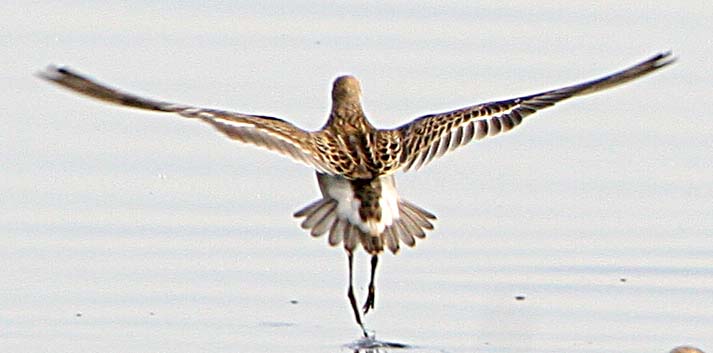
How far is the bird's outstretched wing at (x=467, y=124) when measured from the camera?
10.9 metres

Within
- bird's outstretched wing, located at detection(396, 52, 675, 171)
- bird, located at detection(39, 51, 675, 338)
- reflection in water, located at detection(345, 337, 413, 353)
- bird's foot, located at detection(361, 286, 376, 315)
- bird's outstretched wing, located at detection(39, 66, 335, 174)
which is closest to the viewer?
bird's outstretched wing, located at detection(39, 66, 335, 174)

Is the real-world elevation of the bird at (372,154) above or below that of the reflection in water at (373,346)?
above

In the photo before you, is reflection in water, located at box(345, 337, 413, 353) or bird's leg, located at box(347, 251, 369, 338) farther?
bird's leg, located at box(347, 251, 369, 338)

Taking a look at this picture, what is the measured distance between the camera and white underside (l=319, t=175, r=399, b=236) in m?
10.6

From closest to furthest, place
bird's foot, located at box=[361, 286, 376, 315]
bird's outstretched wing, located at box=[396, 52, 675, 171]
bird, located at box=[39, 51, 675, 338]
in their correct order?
bird, located at box=[39, 51, 675, 338] < bird's foot, located at box=[361, 286, 376, 315] < bird's outstretched wing, located at box=[396, 52, 675, 171]

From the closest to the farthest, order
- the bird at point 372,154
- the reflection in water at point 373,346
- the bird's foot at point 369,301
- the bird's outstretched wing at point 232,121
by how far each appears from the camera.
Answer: the bird's outstretched wing at point 232,121
the reflection in water at point 373,346
the bird at point 372,154
the bird's foot at point 369,301

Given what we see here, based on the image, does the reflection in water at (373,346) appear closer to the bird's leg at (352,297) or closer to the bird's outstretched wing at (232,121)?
the bird's leg at (352,297)

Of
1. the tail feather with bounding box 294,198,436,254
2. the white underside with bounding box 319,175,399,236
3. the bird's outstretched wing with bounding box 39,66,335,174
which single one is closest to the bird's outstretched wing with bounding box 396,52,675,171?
the white underside with bounding box 319,175,399,236

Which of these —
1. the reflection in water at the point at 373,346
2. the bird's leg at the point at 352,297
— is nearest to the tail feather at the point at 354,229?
the bird's leg at the point at 352,297

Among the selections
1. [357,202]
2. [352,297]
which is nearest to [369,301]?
[352,297]

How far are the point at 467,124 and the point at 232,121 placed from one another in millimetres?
1331

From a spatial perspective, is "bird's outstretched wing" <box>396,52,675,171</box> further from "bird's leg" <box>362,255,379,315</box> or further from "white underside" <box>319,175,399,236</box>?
"bird's leg" <box>362,255,379,315</box>

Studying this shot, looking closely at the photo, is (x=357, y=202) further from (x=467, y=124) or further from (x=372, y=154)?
A: (x=467, y=124)

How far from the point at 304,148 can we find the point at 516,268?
156 centimetres
